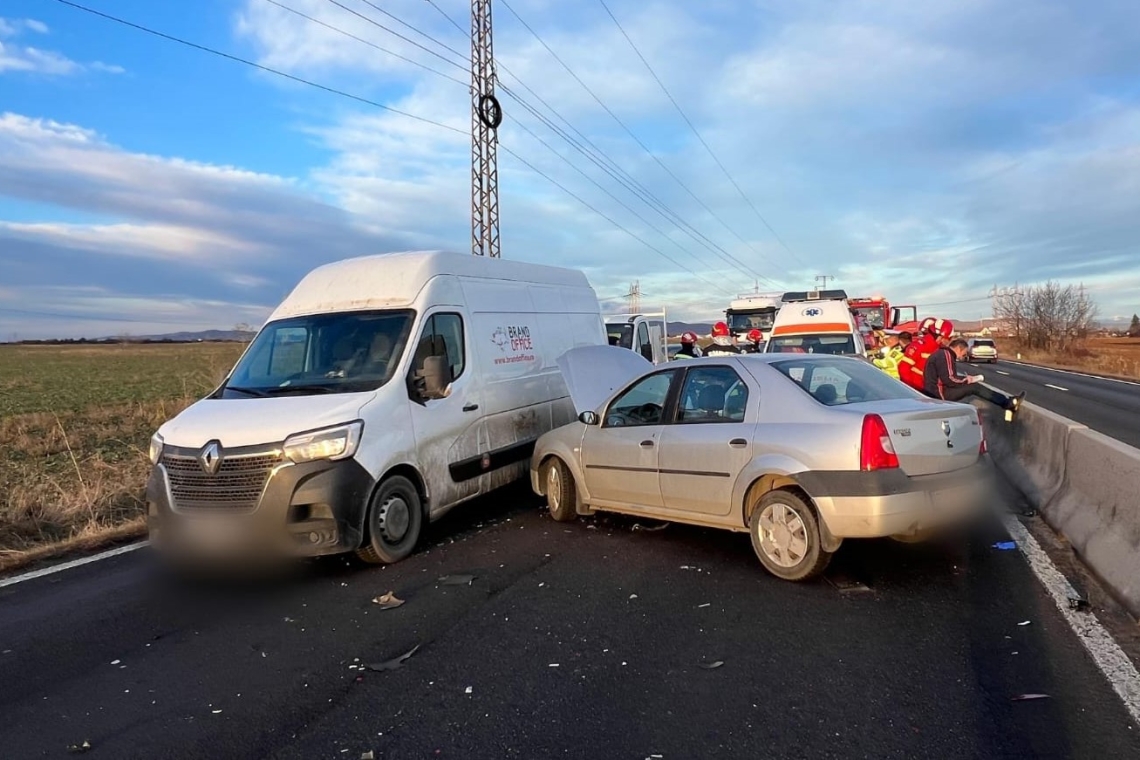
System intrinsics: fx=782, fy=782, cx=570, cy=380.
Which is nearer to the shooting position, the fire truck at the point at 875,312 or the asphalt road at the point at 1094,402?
the asphalt road at the point at 1094,402

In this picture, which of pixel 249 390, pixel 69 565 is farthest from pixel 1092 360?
pixel 69 565

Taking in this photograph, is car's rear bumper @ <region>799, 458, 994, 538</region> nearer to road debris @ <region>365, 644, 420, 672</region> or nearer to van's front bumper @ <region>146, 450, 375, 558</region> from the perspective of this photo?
road debris @ <region>365, 644, 420, 672</region>

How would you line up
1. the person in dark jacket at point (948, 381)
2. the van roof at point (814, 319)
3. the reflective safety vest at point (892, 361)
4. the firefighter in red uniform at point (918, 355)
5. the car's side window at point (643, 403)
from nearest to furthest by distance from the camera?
1. the car's side window at point (643, 403)
2. the person in dark jacket at point (948, 381)
3. the firefighter in red uniform at point (918, 355)
4. the reflective safety vest at point (892, 361)
5. the van roof at point (814, 319)

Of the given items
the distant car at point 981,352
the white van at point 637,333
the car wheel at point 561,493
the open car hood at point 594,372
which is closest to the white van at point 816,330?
the white van at point 637,333

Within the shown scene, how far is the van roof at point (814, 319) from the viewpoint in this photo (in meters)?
14.2

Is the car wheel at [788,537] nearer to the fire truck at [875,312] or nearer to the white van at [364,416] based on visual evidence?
the white van at [364,416]

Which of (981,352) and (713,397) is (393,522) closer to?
(713,397)

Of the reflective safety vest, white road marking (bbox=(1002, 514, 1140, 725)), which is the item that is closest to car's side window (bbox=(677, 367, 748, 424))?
white road marking (bbox=(1002, 514, 1140, 725))

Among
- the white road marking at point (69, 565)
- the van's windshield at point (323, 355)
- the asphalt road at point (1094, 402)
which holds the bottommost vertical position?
the white road marking at point (69, 565)

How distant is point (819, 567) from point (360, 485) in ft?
10.7

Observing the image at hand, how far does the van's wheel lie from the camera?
232 inches

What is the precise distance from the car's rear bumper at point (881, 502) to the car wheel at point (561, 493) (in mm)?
2643

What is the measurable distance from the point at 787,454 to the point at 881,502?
68 centimetres

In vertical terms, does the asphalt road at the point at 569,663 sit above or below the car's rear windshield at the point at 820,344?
below
